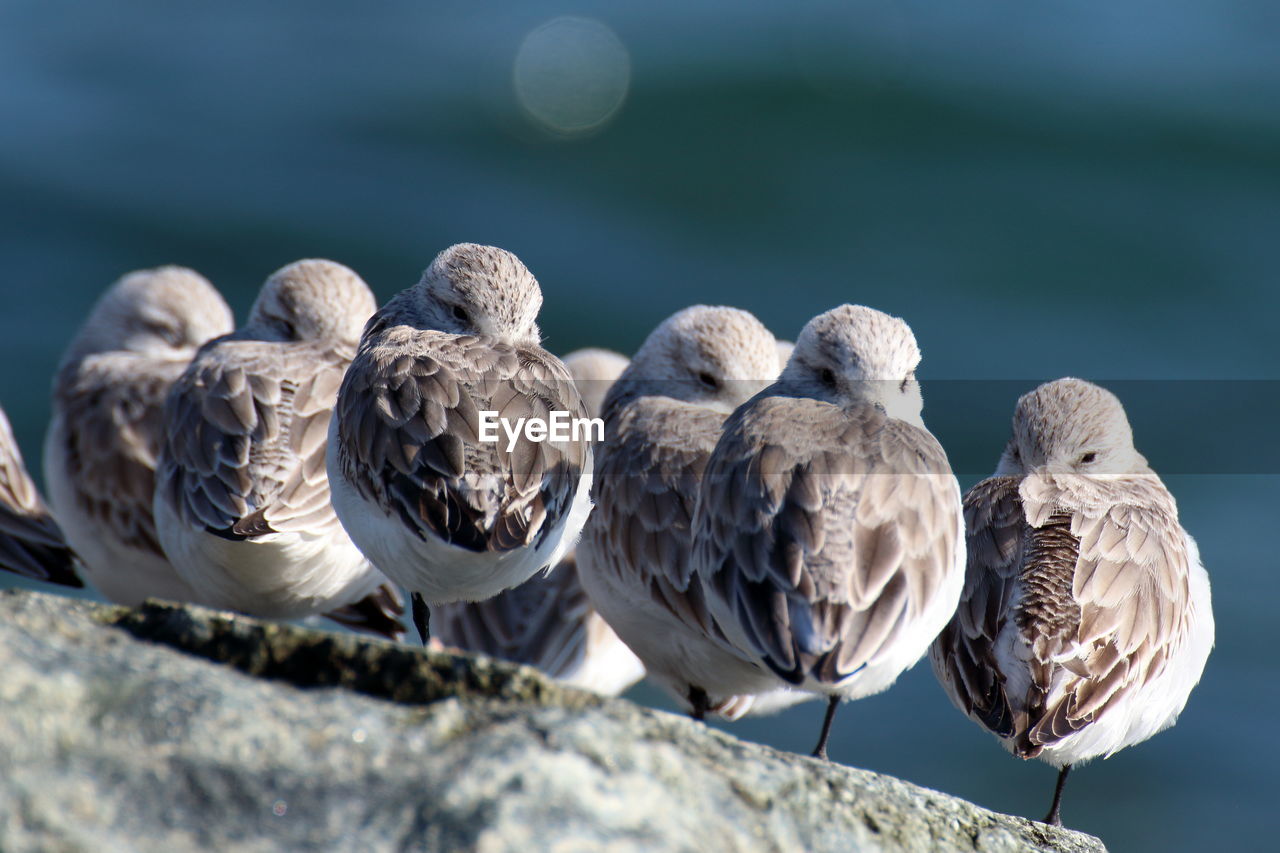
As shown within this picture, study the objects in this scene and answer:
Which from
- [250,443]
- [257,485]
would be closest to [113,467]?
[250,443]

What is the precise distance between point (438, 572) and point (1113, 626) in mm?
2215

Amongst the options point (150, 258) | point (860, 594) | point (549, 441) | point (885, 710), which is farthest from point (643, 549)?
point (150, 258)

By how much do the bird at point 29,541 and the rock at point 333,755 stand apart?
354 cm

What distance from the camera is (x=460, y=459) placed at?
3932 millimetres

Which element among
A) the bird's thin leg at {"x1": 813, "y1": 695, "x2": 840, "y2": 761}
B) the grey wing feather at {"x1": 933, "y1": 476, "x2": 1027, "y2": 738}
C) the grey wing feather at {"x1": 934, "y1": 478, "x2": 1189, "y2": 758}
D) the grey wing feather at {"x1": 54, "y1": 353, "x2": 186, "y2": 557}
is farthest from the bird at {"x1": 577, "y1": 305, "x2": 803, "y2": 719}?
the grey wing feather at {"x1": 54, "y1": 353, "x2": 186, "y2": 557}

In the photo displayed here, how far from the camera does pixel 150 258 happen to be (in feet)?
46.2

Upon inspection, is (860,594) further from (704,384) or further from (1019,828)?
(704,384)

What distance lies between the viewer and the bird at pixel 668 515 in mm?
4740

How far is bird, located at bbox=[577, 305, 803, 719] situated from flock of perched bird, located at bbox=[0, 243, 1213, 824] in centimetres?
1

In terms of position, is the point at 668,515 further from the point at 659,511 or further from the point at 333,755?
the point at 333,755

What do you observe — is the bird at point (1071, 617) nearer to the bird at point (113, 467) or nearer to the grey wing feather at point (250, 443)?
the grey wing feather at point (250, 443)

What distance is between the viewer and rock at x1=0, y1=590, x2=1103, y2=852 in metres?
2.12
